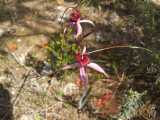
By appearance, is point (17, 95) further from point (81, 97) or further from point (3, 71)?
point (81, 97)

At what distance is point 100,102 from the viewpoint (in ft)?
12.0

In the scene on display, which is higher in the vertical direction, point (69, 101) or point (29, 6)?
point (29, 6)

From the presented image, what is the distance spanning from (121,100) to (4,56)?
3.91ft

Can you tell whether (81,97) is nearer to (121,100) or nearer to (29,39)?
(121,100)

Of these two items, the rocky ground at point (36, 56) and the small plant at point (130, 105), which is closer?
the small plant at point (130, 105)

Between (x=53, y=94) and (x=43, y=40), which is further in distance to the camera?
(x=43, y=40)

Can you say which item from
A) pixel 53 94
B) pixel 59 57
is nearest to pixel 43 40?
pixel 59 57

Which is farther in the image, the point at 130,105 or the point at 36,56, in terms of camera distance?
the point at 36,56

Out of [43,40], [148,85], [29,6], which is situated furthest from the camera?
[29,6]

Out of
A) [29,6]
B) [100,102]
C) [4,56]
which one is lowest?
[100,102]

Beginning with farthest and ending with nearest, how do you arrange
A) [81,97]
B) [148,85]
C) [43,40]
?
1. [43,40]
2. [148,85]
3. [81,97]

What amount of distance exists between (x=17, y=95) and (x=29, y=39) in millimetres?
706

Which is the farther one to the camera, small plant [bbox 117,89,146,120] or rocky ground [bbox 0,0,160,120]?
rocky ground [bbox 0,0,160,120]

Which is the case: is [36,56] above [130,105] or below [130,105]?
above
